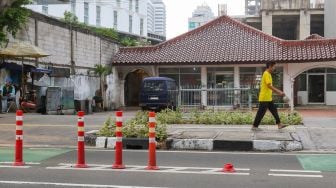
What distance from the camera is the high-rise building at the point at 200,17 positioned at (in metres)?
107

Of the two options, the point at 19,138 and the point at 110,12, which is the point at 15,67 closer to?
the point at 19,138

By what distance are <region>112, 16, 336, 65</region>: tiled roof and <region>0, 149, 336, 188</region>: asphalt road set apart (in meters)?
24.2

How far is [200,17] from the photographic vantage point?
11075cm

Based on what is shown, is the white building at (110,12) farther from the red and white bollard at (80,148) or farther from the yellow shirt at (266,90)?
the red and white bollard at (80,148)

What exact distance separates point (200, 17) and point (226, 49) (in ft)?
248

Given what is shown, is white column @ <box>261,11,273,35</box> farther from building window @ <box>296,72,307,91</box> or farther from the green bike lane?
the green bike lane

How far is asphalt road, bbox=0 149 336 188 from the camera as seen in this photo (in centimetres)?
813

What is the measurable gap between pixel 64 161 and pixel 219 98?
29.9ft

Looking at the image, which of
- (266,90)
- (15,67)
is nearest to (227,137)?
(266,90)

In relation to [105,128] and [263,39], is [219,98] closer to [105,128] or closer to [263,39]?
[105,128]

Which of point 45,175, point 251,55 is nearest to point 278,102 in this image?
point 251,55

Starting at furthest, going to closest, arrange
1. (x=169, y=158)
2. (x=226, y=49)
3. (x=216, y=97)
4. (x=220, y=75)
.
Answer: (x=220, y=75) → (x=226, y=49) → (x=216, y=97) → (x=169, y=158)

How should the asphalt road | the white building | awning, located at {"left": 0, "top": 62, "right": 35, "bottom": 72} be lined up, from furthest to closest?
1. the white building
2. awning, located at {"left": 0, "top": 62, "right": 35, "bottom": 72}
3. the asphalt road

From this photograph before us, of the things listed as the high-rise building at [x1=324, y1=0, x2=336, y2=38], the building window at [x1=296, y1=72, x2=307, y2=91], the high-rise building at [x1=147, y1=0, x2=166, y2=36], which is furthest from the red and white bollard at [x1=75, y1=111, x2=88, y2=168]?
the high-rise building at [x1=147, y1=0, x2=166, y2=36]
